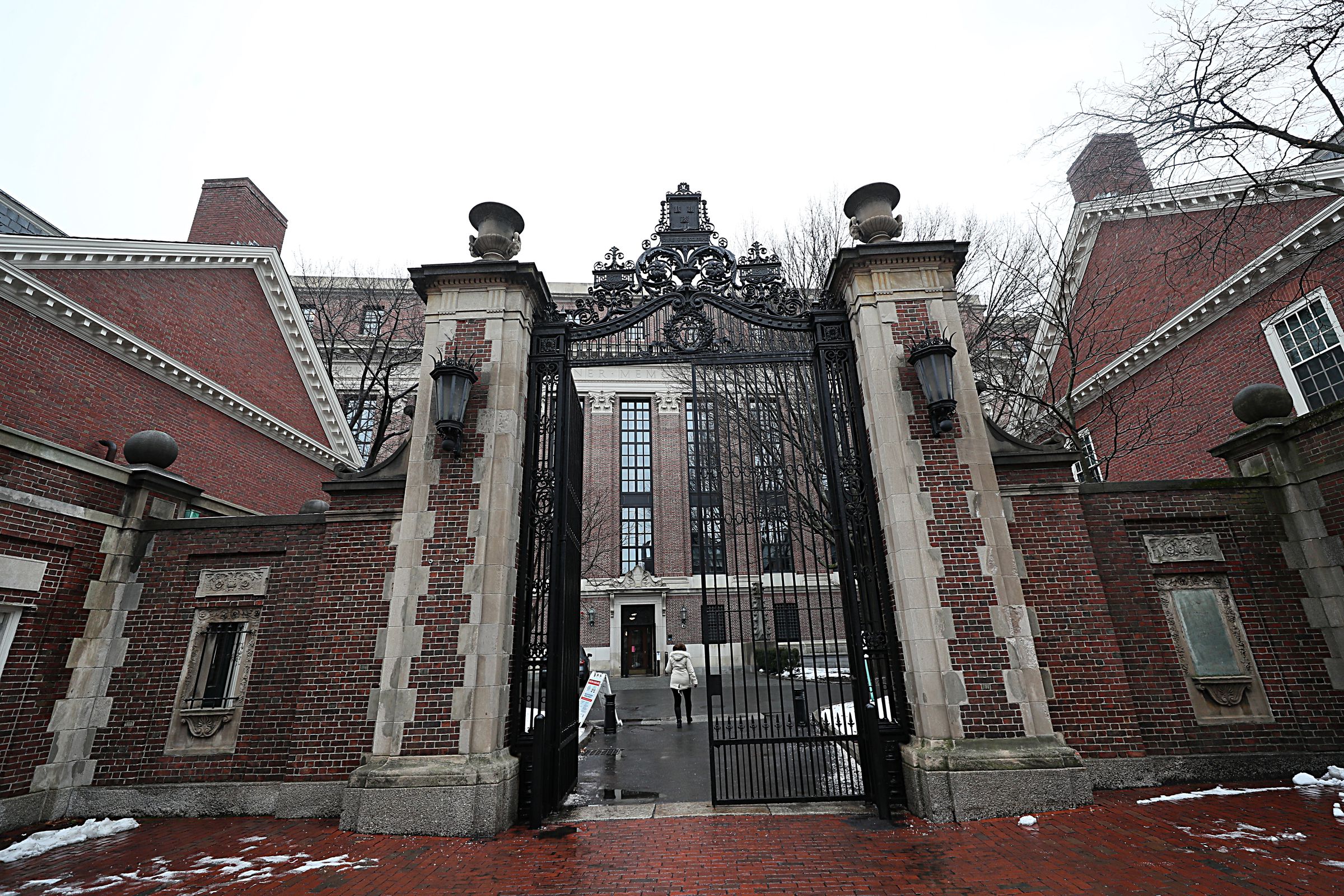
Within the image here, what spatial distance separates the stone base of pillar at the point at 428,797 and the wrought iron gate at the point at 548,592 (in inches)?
21.2

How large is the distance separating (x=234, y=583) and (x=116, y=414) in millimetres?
7737

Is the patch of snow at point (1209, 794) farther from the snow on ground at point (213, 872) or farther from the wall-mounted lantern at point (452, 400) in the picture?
the wall-mounted lantern at point (452, 400)

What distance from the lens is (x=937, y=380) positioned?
6.57 m

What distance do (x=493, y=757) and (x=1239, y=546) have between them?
8.56m

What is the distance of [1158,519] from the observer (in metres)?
7.00

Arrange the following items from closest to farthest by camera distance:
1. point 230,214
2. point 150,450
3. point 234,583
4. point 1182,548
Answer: point 1182,548 → point 234,583 → point 150,450 → point 230,214

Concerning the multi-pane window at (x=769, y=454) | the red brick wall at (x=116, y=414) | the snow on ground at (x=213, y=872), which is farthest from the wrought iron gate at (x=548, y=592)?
the red brick wall at (x=116, y=414)

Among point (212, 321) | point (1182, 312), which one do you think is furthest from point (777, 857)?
point (212, 321)

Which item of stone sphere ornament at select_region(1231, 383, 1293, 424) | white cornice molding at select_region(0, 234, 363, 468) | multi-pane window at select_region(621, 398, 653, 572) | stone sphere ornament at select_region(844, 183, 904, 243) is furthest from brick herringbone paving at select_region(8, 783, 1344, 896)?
multi-pane window at select_region(621, 398, 653, 572)

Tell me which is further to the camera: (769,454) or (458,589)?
(769,454)

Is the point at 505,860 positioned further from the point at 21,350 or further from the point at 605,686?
the point at 21,350

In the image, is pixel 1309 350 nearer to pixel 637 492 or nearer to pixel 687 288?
pixel 687 288

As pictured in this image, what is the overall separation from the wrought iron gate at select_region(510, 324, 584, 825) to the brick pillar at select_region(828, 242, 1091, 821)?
3719mm

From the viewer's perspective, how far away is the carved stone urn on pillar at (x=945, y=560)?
5699 mm
